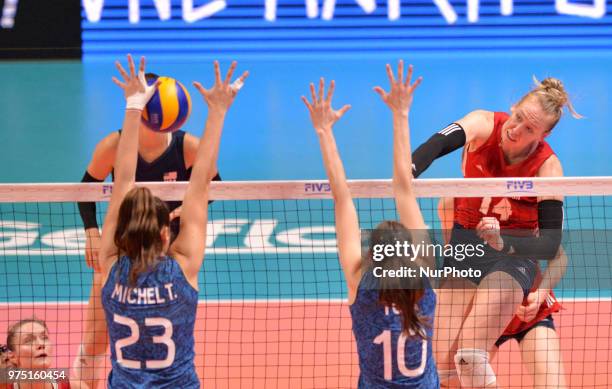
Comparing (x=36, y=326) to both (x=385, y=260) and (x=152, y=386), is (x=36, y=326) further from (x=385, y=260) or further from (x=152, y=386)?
(x=385, y=260)

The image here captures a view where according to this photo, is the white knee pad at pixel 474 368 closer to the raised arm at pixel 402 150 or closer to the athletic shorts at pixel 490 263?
the athletic shorts at pixel 490 263

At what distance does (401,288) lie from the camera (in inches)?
160

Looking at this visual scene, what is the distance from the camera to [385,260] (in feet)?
13.4

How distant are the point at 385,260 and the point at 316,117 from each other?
1.00 m

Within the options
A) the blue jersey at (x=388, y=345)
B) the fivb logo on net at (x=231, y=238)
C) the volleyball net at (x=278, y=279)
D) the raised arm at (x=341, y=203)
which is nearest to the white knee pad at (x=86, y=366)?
the volleyball net at (x=278, y=279)

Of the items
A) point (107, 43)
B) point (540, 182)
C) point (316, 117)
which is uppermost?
point (107, 43)

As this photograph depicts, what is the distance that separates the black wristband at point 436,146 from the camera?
17.5 feet

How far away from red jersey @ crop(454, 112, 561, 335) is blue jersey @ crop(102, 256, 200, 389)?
226 centimetres

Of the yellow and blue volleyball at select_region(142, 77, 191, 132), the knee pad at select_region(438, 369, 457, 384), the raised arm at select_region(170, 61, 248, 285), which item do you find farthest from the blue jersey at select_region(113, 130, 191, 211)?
the knee pad at select_region(438, 369, 457, 384)

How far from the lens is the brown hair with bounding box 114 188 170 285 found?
4.13 meters

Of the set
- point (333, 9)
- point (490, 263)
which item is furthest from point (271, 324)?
point (333, 9)

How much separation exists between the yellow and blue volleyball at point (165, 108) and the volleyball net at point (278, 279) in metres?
0.48

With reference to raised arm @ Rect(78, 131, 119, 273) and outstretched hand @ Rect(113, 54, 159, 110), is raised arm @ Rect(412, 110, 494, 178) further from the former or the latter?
raised arm @ Rect(78, 131, 119, 273)

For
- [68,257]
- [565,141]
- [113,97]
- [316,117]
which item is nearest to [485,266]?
[316,117]
